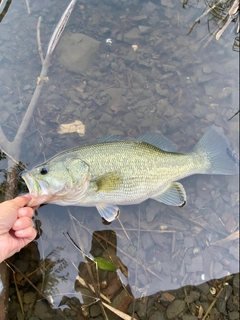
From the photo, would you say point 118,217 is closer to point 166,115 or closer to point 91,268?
point 91,268

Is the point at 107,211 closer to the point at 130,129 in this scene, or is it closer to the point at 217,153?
the point at 130,129

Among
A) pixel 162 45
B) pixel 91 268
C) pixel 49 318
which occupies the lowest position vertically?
pixel 49 318

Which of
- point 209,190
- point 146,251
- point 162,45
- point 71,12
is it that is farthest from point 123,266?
point 71,12

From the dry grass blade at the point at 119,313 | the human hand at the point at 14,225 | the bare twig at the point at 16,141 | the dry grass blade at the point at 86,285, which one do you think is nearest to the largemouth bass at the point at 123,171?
the human hand at the point at 14,225

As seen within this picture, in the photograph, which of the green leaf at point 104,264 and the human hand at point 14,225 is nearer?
the human hand at point 14,225

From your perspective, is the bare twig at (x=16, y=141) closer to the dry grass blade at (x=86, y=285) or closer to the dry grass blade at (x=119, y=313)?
the dry grass blade at (x=86, y=285)

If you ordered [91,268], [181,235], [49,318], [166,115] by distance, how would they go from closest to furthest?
1. [49,318]
2. [91,268]
3. [181,235]
4. [166,115]
